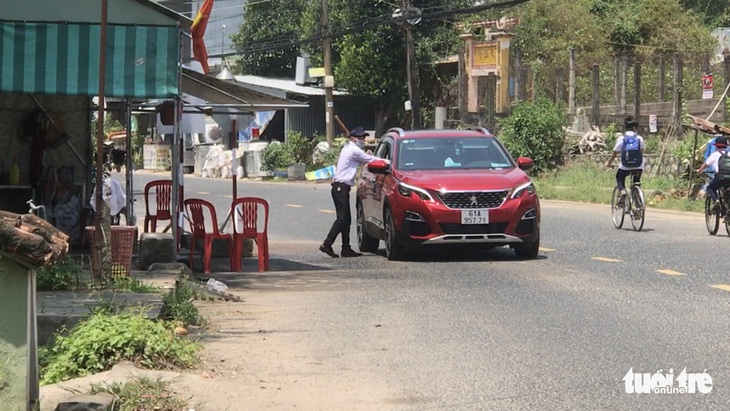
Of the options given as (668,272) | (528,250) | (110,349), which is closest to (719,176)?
(528,250)

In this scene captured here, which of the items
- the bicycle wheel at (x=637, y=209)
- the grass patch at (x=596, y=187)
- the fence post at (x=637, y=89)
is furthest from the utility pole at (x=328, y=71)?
the bicycle wheel at (x=637, y=209)

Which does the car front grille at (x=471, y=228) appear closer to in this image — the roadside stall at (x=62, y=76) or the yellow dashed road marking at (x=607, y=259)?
the yellow dashed road marking at (x=607, y=259)

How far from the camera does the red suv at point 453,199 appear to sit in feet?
49.5

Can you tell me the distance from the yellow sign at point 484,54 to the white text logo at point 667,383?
3213 centimetres

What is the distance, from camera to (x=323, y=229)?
22344 mm

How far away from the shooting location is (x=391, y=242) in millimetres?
15602

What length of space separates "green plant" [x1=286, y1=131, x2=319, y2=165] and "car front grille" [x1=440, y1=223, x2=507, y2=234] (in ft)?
107

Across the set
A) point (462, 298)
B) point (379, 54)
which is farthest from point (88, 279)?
point (379, 54)

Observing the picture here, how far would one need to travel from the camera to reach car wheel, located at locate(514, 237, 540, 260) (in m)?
15.4

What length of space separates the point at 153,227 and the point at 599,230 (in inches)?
304

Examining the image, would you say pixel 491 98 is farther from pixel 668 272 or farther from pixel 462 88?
pixel 668 272

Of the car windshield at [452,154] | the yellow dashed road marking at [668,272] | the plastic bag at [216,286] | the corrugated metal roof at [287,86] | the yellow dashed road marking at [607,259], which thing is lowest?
the plastic bag at [216,286]

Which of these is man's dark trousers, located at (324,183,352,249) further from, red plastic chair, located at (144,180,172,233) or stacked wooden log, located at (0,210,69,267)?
stacked wooden log, located at (0,210,69,267)

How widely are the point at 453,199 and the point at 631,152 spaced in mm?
5981
